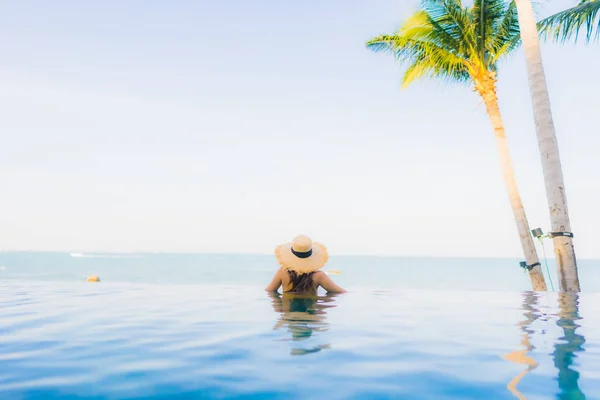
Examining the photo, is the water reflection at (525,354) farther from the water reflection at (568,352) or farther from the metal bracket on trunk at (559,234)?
the metal bracket on trunk at (559,234)

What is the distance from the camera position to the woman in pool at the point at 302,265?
7.33m

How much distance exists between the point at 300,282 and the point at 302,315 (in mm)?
1943

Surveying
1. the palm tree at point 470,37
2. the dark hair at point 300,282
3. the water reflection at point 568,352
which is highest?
the palm tree at point 470,37

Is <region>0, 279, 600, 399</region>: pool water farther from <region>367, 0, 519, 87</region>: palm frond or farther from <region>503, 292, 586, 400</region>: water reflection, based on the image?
<region>367, 0, 519, 87</region>: palm frond

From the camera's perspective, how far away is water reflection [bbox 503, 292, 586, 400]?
2893 mm

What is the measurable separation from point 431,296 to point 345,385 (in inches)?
265

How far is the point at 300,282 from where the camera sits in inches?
309

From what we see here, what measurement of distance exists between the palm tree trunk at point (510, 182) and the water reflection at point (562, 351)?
5.33 m

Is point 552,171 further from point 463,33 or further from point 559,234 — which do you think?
point 463,33

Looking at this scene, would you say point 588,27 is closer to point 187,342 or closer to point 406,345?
point 406,345

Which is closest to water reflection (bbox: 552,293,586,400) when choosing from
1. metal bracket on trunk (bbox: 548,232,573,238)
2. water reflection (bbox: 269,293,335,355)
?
water reflection (bbox: 269,293,335,355)

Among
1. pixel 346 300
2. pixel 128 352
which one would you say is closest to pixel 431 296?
pixel 346 300

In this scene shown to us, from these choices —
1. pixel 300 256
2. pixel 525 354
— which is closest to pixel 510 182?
pixel 300 256

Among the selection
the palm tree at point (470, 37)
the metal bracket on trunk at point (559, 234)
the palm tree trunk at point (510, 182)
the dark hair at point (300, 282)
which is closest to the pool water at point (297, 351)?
the dark hair at point (300, 282)
